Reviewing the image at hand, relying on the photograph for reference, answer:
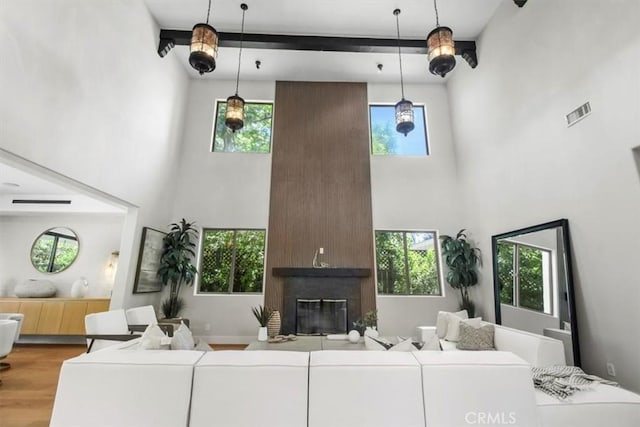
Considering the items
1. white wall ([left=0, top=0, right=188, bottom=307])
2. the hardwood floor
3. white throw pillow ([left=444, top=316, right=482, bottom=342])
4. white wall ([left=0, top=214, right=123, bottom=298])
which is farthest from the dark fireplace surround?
white wall ([left=0, top=214, right=123, bottom=298])

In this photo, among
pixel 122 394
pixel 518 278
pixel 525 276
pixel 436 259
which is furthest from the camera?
pixel 436 259

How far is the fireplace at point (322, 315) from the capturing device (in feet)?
19.3

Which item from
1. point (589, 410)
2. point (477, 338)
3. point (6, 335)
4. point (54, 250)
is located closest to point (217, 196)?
point (54, 250)

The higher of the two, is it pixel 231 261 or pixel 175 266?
pixel 231 261

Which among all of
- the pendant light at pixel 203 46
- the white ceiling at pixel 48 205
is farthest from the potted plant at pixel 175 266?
the pendant light at pixel 203 46

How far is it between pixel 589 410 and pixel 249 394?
7.21 ft

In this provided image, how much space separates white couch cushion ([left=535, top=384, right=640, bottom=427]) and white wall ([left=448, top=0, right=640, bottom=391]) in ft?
4.57

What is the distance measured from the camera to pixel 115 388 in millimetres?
1586

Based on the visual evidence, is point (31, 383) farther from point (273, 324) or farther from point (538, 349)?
point (538, 349)

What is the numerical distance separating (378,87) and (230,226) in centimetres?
487

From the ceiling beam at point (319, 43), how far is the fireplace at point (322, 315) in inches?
201

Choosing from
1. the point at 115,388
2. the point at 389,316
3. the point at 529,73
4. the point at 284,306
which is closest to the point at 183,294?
the point at 284,306

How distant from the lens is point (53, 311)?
5297 millimetres

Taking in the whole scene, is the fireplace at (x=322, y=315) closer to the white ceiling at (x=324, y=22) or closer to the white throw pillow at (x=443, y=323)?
the white throw pillow at (x=443, y=323)
